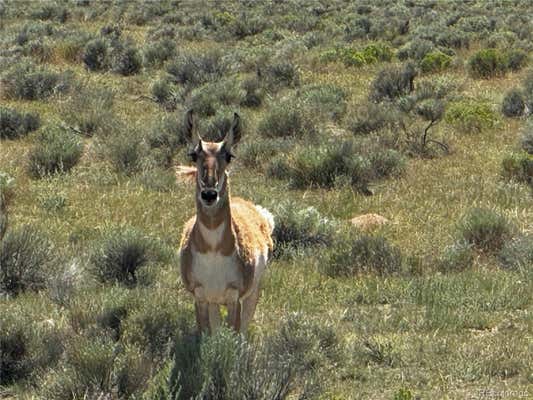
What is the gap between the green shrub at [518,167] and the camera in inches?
501

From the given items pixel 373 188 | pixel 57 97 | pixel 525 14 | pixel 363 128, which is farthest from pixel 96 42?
pixel 525 14

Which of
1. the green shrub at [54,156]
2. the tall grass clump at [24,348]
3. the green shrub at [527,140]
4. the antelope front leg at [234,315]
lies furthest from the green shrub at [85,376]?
the green shrub at [527,140]

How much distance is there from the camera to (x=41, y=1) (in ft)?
153

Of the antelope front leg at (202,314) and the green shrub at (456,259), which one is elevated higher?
the antelope front leg at (202,314)

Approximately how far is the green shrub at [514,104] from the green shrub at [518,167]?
500 centimetres

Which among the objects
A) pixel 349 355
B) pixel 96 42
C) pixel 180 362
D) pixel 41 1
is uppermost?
pixel 180 362

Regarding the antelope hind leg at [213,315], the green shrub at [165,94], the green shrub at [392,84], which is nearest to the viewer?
the antelope hind leg at [213,315]

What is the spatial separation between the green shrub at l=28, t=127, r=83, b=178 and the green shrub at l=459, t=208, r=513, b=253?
6.33m

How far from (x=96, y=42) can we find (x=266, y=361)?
2062cm

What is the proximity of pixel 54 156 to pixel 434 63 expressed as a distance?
13.8m

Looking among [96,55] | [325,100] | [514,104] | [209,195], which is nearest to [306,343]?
[209,195]

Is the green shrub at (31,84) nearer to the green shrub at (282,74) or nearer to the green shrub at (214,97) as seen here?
the green shrub at (214,97)

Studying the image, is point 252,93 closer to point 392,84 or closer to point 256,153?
point 392,84

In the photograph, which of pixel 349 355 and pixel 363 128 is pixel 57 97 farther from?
pixel 349 355
